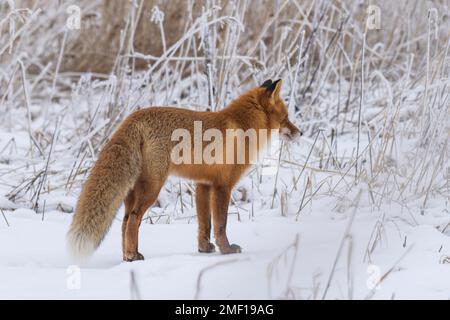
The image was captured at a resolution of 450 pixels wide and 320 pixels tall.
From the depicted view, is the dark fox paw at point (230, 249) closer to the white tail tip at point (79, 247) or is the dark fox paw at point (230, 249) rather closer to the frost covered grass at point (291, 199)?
the frost covered grass at point (291, 199)

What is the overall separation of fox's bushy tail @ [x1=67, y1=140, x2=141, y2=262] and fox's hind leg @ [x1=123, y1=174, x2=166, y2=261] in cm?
7

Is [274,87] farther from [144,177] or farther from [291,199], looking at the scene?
[291,199]

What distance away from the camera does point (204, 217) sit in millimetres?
4105

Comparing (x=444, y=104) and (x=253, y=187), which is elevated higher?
(x=444, y=104)

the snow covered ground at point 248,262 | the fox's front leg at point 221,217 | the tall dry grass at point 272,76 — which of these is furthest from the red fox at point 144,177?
the tall dry grass at point 272,76

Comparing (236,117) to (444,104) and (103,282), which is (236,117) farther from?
(444,104)

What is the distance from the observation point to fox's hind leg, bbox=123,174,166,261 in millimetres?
3682

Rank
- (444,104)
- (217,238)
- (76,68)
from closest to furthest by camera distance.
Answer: (217,238), (444,104), (76,68)

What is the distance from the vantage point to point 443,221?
4633mm

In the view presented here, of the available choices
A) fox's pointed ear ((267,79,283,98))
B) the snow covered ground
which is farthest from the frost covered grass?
fox's pointed ear ((267,79,283,98))

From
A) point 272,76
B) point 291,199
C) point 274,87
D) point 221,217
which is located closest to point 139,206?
point 221,217

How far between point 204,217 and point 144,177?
1.76 ft
